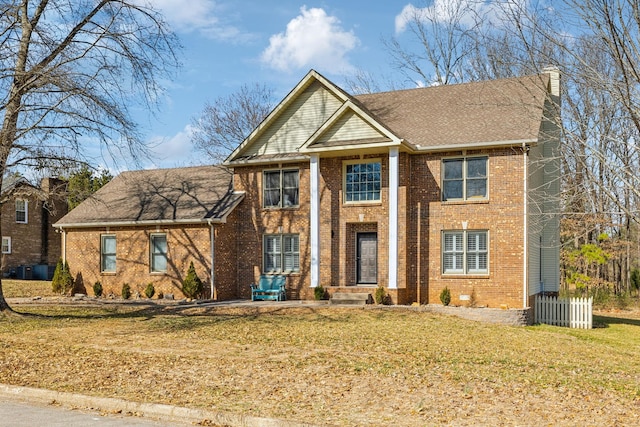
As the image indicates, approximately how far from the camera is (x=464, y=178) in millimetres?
21281

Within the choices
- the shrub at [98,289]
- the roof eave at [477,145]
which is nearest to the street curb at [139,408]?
the roof eave at [477,145]

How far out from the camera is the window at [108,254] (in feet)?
86.6

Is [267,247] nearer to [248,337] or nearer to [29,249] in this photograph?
[248,337]

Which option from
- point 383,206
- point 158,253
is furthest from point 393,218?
point 158,253

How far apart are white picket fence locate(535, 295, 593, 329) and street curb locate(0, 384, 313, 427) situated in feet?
54.1

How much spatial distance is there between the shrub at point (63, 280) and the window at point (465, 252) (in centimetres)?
1623

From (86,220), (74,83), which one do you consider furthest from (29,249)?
(74,83)

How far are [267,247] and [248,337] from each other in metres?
9.55

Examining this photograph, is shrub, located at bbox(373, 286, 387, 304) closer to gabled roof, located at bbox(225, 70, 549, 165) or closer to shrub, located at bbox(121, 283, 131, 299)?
gabled roof, located at bbox(225, 70, 549, 165)

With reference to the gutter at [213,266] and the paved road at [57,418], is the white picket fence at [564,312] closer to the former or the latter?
the gutter at [213,266]

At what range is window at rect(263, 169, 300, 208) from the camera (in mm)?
24188

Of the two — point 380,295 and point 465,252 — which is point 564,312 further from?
Result: point 380,295

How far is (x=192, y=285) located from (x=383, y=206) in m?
7.94

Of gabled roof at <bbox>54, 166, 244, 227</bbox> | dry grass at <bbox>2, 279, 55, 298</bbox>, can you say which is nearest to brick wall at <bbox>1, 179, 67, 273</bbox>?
dry grass at <bbox>2, 279, 55, 298</bbox>
